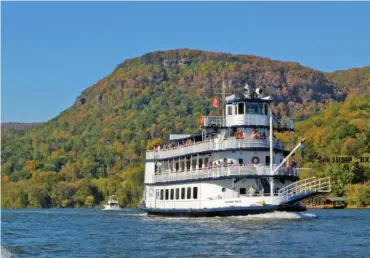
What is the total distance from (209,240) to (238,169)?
1347cm

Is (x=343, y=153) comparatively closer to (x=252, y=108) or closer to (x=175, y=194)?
(x=175, y=194)

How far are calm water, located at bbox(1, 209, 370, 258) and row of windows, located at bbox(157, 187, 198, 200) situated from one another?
4.72 meters

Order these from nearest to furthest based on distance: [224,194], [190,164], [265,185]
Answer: [265,185] < [224,194] < [190,164]

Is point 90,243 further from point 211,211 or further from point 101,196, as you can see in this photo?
point 101,196

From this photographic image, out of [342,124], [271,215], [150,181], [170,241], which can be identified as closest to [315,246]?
[170,241]

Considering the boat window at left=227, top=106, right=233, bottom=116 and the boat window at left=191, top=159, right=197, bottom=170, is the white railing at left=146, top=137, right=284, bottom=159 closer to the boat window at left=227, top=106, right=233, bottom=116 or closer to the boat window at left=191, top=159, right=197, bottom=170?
the boat window at left=191, top=159, right=197, bottom=170

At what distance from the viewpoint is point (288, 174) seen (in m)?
48.8

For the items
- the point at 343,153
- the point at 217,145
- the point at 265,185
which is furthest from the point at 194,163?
the point at 343,153

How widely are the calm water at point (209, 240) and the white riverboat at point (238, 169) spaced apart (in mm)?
1247

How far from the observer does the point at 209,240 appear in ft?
118

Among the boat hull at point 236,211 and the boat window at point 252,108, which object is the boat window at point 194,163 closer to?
the boat hull at point 236,211

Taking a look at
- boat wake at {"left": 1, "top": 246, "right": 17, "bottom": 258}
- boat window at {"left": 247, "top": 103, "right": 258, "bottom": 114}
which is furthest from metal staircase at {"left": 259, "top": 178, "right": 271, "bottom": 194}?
boat wake at {"left": 1, "top": 246, "right": 17, "bottom": 258}

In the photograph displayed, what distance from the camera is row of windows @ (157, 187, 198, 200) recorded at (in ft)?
175

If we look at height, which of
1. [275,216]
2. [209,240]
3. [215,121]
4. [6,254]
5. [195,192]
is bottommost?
[6,254]
